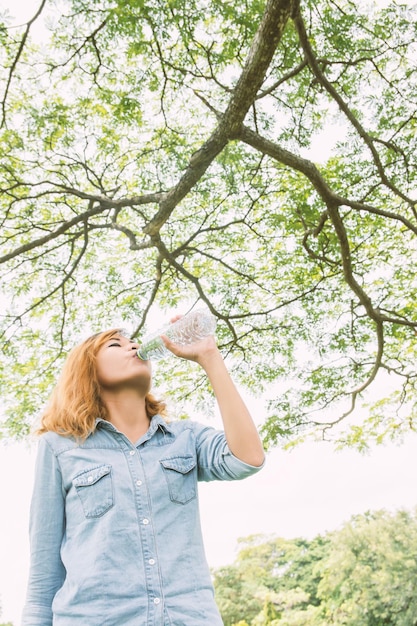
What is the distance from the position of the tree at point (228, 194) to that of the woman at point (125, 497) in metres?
2.24

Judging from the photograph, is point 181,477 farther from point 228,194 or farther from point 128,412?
point 228,194

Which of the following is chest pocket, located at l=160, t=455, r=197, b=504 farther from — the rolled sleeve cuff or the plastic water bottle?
the plastic water bottle

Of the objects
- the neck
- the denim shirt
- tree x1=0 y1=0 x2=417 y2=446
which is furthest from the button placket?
tree x1=0 y1=0 x2=417 y2=446

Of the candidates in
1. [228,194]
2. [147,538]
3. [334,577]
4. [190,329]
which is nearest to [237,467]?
[147,538]

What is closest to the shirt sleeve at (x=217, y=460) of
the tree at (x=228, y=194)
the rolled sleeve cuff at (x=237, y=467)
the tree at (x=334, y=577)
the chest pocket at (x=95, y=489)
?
the rolled sleeve cuff at (x=237, y=467)

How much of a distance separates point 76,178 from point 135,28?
1.83 metres

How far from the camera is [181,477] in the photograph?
52.3 inches

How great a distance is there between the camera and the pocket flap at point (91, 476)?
4.08 ft

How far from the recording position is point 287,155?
370 cm

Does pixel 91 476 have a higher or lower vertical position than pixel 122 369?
lower

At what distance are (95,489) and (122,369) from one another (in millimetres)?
367

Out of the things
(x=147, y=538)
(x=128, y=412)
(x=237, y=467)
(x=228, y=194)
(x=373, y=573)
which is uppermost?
(x=228, y=194)

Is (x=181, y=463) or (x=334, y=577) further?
(x=334, y=577)

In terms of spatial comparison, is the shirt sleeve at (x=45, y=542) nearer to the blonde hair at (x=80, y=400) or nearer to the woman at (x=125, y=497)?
the woman at (x=125, y=497)
